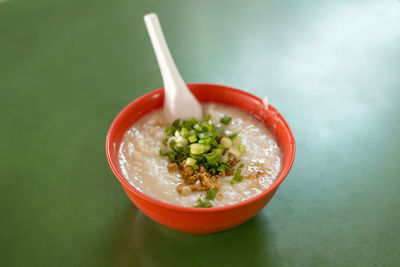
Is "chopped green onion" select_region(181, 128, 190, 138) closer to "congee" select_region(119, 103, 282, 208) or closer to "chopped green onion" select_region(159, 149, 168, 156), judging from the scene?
"congee" select_region(119, 103, 282, 208)

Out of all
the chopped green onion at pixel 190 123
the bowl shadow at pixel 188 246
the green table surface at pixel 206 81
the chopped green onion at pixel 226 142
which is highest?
the chopped green onion at pixel 190 123

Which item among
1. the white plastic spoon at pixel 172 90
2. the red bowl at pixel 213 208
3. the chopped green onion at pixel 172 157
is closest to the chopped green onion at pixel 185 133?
the chopped green onion at pixel 172 157

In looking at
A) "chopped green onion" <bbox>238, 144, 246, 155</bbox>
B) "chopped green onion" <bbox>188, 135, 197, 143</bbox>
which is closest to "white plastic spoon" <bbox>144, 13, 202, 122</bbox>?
"chopped green onion" <bbox>188, 135, 197, 143</bbox>

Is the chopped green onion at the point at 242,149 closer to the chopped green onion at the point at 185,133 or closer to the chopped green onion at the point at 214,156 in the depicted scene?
the chopped green onion at the point at 214,156

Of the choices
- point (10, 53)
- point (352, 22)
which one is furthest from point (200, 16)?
point (10, 53)

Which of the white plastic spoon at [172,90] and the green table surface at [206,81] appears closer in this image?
the green table surface at [206,81]

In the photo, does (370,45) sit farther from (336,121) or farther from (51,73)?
(51,73)

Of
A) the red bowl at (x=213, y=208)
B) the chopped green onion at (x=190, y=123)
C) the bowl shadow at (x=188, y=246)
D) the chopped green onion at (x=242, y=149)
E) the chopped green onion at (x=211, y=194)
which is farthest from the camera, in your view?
the chopped green onion at (x=190, y=123)
